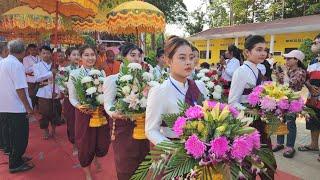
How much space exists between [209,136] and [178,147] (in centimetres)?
19

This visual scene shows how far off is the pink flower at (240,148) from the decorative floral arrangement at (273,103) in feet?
4.68

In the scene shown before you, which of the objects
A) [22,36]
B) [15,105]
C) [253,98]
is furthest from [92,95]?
[22,36]

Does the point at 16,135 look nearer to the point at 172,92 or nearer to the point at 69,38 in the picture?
the point at 172,92

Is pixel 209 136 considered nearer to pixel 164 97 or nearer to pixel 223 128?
pixel 223 128

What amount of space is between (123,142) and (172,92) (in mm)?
1272

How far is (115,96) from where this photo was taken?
12.4 ft

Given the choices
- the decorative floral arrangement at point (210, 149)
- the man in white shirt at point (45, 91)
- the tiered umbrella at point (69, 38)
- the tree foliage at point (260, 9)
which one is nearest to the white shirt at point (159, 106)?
the decorative floral arrangement at point (210, 149)

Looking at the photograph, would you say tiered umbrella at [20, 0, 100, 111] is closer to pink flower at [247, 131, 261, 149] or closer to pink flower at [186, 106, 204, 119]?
pink flower at [186, 106, 204, 119]

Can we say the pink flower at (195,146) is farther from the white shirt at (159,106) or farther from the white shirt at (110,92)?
the white shirt at (110,92)

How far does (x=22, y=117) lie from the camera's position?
512cm

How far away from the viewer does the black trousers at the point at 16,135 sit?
5.05m

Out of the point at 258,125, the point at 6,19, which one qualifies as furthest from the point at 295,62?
the point at 6,19

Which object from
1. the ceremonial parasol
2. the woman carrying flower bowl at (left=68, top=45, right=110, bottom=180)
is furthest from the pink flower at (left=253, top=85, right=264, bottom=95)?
the ceremonial parasol

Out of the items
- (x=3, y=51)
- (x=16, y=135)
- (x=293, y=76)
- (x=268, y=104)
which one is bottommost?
(x=16, y=135)
